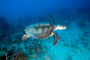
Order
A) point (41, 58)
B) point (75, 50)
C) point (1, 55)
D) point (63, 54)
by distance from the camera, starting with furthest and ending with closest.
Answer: point (75, 50)
point (63, 54)
point (41, 58)
point (1, 55)

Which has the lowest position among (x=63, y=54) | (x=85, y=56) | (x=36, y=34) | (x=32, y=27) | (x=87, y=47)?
(x=85, y=56)

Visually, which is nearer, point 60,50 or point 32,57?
point 32,57

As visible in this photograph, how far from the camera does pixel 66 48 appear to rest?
21.7 ft

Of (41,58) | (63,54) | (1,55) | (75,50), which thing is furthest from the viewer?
(75,50)

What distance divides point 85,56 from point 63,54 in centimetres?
165

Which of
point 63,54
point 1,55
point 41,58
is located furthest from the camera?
point 63,54

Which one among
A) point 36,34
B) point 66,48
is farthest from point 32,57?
point 66,48

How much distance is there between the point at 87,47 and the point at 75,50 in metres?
1.34

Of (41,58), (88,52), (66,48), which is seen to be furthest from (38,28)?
(88,52)

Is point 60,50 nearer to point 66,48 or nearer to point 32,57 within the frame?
point 66,48

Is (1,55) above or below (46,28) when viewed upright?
below

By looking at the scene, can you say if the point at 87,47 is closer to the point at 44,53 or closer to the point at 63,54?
the point at 63,54

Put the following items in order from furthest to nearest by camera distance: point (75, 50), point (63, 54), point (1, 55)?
point (75, 50)
point (63, 54)
point (1, 55)

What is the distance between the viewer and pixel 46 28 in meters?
4.99
